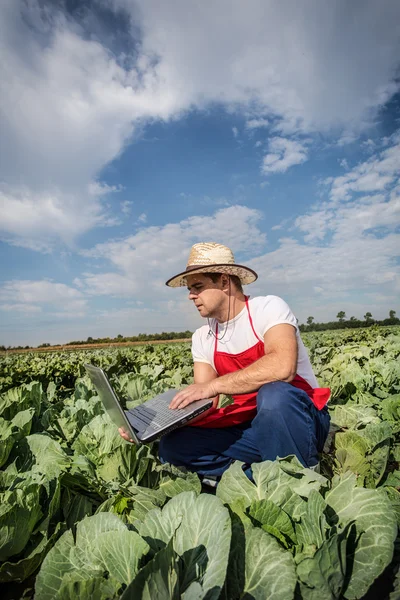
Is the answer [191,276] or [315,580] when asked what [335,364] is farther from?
[315,580]

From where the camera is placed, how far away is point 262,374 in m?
2.50

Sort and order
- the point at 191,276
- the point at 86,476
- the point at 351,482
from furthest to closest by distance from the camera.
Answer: the point at 191,276
the point at 86,476
the point at 351,482

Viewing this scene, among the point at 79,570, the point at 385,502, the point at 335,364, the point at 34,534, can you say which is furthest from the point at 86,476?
the point at 335,364

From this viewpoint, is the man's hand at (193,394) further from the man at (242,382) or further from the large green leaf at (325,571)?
the large green leaf at (325,571)

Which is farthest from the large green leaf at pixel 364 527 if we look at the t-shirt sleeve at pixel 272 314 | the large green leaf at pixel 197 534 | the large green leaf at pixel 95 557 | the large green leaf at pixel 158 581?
the t-shirt sleeve at pixel 272 314

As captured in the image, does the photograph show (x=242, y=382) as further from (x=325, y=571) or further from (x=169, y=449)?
(x=325, y=571)

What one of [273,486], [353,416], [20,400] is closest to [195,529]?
[273,486]

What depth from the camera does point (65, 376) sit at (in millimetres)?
7664

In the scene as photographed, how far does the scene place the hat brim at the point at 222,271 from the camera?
9.44 ft

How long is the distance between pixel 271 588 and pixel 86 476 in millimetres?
1530

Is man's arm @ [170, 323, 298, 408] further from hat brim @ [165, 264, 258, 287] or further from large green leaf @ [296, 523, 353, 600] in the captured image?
large green leaf @ [296, 523, 353, 600]

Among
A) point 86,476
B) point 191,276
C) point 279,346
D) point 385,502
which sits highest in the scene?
point 191,276

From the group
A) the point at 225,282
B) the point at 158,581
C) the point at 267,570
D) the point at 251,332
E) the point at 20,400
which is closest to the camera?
the point at 158,581

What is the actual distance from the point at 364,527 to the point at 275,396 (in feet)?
3.17
